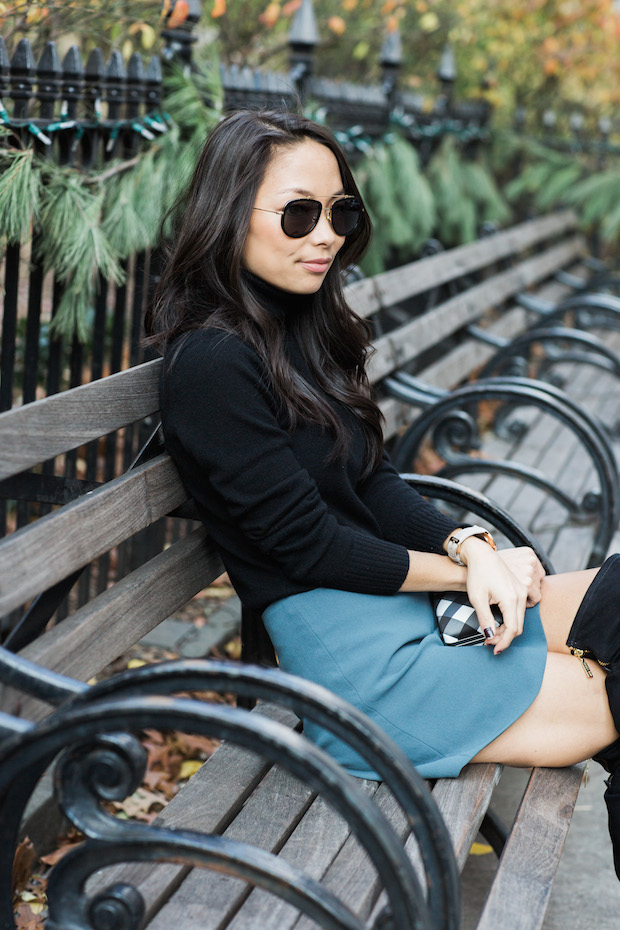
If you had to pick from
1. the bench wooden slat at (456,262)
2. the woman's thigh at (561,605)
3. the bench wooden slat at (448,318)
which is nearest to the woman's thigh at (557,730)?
the woman's thigh at (561,605)

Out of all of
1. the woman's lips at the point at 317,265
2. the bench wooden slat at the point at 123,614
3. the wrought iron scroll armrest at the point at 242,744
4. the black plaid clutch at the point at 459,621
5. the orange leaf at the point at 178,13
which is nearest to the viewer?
the wrought iron scroll armrest at the point at 242,744

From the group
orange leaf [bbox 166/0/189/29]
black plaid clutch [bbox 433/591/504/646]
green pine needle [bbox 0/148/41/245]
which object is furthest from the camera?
orange leaf [bbox 166/0/189/29]

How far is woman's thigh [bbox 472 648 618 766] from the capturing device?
1979 mm

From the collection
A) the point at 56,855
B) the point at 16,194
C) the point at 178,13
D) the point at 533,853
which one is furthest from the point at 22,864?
the point at 178,13

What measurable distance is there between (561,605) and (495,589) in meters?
0.32

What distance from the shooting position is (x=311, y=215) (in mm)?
2094

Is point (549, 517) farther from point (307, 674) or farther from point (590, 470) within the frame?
point (307, 674)

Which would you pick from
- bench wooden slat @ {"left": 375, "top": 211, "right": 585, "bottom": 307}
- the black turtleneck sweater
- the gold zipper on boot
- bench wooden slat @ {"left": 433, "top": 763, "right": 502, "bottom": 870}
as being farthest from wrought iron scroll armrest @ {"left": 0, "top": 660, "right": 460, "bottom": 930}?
bench wooden slat @ {"left": 375, "top": 211, "right": 585, "bottom": 307}

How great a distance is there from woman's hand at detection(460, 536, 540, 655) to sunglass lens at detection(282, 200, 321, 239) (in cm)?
73

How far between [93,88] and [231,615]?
2036 mm

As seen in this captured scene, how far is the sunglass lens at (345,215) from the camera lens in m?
2.16

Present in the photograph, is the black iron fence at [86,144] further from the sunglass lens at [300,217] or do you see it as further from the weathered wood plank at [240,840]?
the weathered wood plank at [240,840]

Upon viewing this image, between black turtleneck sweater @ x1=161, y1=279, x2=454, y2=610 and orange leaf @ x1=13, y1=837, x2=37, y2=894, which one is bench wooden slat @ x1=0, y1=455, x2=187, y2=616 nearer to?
black turtleneck sweater @ x1=161, y1=279, x2=454, y2=610

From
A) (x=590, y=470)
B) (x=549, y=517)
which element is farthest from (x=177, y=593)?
(x=590, y=470)
